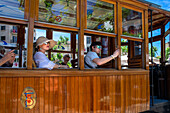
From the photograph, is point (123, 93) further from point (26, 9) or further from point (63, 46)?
point (26, 9)

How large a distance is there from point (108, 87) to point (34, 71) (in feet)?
4.67

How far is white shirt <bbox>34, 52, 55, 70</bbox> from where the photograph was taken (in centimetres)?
252

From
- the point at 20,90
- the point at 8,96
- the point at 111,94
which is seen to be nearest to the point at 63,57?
the point at 111,94

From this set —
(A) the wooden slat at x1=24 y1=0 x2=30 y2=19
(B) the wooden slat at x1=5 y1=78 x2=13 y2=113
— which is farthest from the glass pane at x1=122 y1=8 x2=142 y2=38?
(B) the wooden slat at x1=5 y1=78 x2=13 y2=113

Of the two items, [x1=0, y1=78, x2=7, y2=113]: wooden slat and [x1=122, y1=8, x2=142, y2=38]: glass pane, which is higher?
[x1=122, y1=8, x2=142, y2=38]: glass pane

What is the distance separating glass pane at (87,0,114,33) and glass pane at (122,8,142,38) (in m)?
0.30

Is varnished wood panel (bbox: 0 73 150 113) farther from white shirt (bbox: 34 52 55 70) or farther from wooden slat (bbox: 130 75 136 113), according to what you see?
white shirt (bbox: 34 52 55 70)

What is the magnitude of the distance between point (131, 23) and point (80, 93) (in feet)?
6.09

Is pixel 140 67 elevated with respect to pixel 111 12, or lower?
lower

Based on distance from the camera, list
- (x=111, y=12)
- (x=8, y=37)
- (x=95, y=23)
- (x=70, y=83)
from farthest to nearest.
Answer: (x=8, y=37), (x=111, y=12), (x=95, y=23), (x=70, y=83)

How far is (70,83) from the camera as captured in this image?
105 inches

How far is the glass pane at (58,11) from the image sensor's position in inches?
98.9

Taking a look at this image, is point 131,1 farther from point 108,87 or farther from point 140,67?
point 108,87

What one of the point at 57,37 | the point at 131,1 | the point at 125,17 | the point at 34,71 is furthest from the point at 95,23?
the point at 57,37
